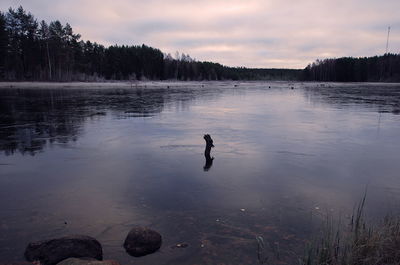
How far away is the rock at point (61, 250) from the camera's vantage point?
4809 millimetres

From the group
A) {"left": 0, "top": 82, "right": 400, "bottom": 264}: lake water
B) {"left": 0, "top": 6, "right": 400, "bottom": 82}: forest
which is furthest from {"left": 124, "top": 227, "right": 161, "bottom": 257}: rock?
{"left": 0, "top": 6, "right": 400, "bottom": 82}: forest

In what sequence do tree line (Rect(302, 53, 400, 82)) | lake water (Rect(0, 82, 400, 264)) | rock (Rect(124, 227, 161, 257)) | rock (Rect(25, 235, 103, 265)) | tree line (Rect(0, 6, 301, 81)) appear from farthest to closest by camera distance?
tree line (Rect(302, 53, 400, 82))
tree line (Rect(0, 6, 301, 81))
lake water (Rect(0, 82, 400, 264))
rock (Rect(124, 227, 161, 257))
rock (Rect(25, 235, 103, 265))

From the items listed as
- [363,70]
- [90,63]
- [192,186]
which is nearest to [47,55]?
[90,63]

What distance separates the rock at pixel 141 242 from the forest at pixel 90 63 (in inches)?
2617

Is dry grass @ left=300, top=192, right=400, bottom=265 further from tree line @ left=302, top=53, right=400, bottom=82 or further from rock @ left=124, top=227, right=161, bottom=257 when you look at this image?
tree line @ left=302, top=53, right=400, bottom=82

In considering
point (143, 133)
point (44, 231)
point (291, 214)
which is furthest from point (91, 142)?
point (291, 214)

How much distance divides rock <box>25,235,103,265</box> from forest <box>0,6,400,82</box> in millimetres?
66087

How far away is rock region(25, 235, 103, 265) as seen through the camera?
4.81m

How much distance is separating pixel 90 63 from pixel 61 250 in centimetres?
9277

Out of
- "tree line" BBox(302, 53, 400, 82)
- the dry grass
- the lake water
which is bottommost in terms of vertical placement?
the lake water

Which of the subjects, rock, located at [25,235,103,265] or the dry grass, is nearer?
the dry grass

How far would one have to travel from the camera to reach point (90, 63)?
89.8 metres

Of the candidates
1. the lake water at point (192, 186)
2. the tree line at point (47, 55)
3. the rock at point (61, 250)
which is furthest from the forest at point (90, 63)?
the rock at point (61, 250)

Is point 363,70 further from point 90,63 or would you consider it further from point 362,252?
point 362,252
